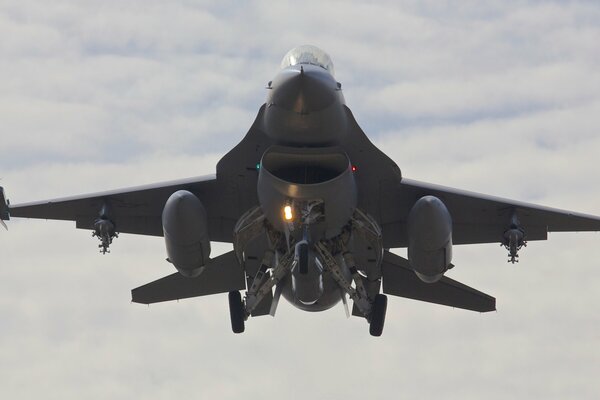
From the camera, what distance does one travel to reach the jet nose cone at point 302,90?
2344 centimetres

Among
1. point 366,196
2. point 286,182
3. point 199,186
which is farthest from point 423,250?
point 199,186

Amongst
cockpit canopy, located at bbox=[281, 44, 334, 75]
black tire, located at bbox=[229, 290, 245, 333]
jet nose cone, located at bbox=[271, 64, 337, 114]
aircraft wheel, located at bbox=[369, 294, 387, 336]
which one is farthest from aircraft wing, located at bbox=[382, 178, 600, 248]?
jet nose cone, located at bbox=[271, 64, 337, 114]

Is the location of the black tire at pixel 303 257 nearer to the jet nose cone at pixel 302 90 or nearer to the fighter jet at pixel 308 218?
the fighter jet at pixel 308 218

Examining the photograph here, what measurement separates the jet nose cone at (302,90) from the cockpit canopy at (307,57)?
3309 mm

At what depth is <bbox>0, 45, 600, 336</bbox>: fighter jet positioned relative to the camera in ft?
81.5

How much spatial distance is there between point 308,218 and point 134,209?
21.3ft

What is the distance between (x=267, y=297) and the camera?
101 feet

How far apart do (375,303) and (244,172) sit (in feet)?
13.9

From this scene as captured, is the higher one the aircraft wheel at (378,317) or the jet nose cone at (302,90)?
the jet nose cone at (302,90)

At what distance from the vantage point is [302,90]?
23.4m

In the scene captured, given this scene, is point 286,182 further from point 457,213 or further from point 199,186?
Answer: point 457,213

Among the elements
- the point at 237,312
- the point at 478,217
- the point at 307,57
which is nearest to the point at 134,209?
the point at 237,312

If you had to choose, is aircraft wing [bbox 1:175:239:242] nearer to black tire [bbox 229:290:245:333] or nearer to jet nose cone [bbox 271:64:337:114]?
black tire [bbox 229:290:245:333]

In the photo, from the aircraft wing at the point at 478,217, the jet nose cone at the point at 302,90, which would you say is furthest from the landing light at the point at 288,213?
the aircraft wing at the point at 478,217
